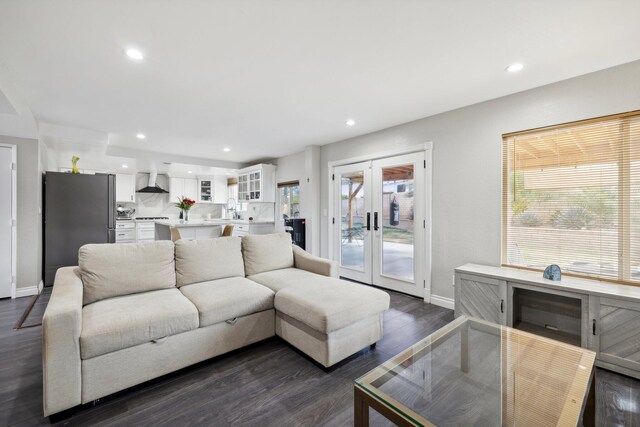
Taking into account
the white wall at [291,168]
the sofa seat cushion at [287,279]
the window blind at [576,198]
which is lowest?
the sofa seat cushion at [287,279]

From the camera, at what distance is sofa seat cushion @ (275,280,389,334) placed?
2.00 m

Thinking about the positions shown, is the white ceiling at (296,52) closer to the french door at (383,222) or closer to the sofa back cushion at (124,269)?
the french door at (383,222)

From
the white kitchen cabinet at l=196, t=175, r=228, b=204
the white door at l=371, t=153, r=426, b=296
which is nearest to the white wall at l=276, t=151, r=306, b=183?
the white door at l=371, t=153, r=426, b=296

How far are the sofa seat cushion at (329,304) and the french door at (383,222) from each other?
158 cm

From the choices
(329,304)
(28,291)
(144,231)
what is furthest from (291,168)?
(28,291)

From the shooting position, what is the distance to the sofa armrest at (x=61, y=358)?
4.97 feet

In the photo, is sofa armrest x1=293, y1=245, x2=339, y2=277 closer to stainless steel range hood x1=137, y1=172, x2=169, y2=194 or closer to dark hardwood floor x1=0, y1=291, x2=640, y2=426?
dark hardwood floor x1=0, y1=291, x2=640, y2=426

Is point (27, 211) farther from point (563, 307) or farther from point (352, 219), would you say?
point (563, 307)

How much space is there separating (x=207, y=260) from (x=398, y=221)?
2.55 meters

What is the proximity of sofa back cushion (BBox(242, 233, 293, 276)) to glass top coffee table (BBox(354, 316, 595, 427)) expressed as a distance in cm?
190

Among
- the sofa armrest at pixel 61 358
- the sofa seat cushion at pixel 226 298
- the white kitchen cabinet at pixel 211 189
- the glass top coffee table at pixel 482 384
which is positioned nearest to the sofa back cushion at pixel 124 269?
the sofa seat cushion at pixel 226 298

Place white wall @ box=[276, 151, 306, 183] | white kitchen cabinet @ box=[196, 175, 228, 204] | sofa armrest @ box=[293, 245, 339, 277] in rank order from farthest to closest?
white kitchen cabinet @ box=[196, 175, 228, 204] → white wall @ box=[276, 151, 306, 183] → sofa armrest @ box=[293, 245, 339, 277]

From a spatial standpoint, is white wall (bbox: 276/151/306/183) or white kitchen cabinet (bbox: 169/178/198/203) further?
white kitchen cabinet (bbox: 169/178/198/203)

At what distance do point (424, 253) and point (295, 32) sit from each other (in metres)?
2.89
